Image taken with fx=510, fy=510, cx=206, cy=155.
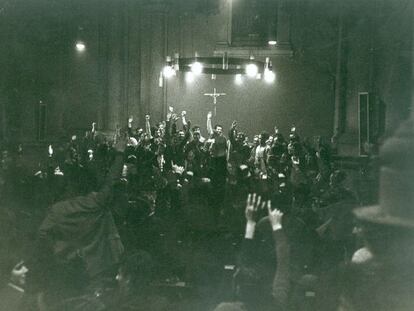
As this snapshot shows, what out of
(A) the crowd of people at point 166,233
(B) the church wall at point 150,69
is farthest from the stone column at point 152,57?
(A) the crowd of people at point 166,233

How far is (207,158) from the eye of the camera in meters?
14.2

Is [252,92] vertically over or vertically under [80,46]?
under

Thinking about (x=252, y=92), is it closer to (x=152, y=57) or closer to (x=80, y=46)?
(x=152, y=57)

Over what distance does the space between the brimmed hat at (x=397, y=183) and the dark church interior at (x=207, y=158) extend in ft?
0.05

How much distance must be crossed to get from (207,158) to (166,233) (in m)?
5.97

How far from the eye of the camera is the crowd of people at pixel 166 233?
5.07 metres

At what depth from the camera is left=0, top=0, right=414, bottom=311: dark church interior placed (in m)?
5.01

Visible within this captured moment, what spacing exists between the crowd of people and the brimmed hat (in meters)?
0.39

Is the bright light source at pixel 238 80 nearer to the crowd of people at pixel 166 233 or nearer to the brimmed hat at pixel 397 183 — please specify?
the crowd of people at pixel 166 233

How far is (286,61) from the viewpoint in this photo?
22.4 m

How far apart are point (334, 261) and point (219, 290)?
1.63 metres

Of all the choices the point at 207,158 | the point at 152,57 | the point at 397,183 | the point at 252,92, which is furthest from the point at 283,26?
the point at 397,183

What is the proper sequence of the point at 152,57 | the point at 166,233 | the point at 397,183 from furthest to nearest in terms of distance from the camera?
the point at 152,57 < the point at 166,233 < the point at 397,183

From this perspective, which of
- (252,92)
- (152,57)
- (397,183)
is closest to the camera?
(397,183)
